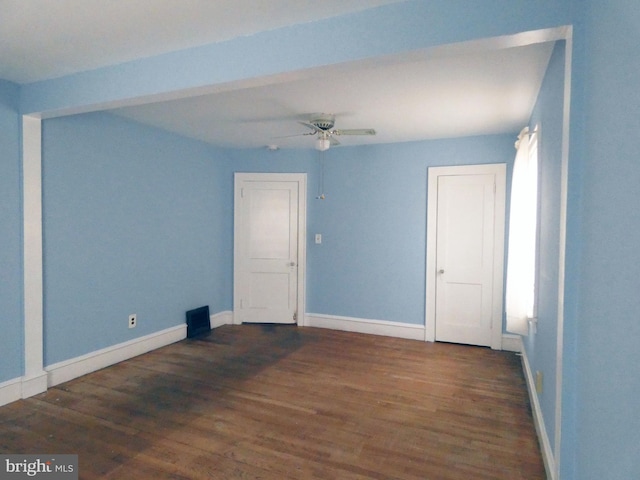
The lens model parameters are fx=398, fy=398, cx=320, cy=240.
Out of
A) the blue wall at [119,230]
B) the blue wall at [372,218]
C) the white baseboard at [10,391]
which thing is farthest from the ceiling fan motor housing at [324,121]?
the white baseboard at [10,391]

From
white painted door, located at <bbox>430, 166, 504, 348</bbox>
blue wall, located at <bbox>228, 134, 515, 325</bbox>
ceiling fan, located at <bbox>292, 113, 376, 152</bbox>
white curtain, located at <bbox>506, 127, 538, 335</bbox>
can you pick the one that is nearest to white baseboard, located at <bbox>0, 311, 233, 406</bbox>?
blue wall, located at <bbox>228, 134, 515, 325</bbox>

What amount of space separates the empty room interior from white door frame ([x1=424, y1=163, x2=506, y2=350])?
2cm

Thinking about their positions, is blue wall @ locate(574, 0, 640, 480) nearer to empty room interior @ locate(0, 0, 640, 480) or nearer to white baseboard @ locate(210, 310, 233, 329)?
empty room interior @ locate(0, 0, 640, 480)

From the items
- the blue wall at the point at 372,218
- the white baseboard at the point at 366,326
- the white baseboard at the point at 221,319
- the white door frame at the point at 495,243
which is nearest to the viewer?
the white door frame at the point at 495,243

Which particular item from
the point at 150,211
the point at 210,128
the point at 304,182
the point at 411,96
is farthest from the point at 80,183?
the point at 411,96

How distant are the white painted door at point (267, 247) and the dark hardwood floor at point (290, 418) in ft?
3.95

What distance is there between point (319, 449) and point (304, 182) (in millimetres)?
3563

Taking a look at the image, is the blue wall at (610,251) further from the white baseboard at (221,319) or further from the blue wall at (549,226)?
the white baseboard at (221,319)

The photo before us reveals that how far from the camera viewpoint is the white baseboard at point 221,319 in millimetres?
5301

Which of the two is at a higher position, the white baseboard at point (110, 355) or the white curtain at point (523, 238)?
the white curtain at point (523, 238)

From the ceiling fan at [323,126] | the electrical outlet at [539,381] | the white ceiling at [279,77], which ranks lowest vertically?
the electrical outlet at [539,381]

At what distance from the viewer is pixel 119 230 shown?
13.0 ft

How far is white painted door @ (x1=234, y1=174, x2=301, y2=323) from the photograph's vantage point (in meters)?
5.43

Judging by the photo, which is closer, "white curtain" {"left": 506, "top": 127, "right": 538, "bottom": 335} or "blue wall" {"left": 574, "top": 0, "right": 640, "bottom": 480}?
"blue wall" {"left": 574, "top": 0, "right": 640, "bottom": 480}
